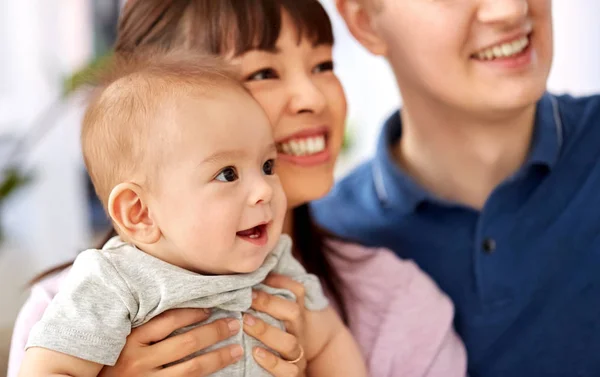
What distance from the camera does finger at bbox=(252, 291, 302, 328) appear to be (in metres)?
1.27

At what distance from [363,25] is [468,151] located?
16.3 inches

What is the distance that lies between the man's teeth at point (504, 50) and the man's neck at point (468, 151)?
0.15m

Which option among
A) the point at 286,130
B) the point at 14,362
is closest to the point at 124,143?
the point at 286,130

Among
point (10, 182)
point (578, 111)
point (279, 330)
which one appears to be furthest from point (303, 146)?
point (10, 182)

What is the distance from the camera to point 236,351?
1.21 metres

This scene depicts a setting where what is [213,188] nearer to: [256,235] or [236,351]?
[256,235]

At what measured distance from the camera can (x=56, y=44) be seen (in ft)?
11.9

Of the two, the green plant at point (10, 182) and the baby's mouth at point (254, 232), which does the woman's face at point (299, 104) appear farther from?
the green plant at point (10, 182)

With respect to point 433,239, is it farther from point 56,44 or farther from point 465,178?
point 56,44

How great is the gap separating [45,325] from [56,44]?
2.84 metres

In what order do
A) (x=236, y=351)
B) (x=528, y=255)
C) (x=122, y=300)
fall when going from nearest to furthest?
1. (x=122, y=300)
2. (x=236, y=351)
3. (x=528, y=255)

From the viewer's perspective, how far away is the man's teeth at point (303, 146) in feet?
4.86

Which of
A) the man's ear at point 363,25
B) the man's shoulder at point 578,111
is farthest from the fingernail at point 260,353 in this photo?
the man's shoulder at point 578,111

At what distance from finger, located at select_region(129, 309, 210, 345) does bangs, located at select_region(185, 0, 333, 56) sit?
511 mm
